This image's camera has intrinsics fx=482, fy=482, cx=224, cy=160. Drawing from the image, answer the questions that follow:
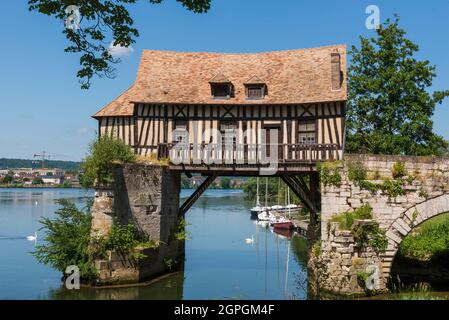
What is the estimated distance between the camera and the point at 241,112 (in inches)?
698

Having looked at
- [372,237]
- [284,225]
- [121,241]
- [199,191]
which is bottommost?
[284,225]

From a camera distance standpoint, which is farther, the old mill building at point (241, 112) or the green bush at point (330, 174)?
the old mill building at point (241, 112)

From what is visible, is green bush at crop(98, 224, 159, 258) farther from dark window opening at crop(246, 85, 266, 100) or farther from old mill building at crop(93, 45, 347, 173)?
dark window opening at crop(246, 85, 266, 100)

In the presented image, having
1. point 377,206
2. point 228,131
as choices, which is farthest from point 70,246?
point 377,206

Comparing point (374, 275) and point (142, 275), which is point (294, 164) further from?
point (142, 275)

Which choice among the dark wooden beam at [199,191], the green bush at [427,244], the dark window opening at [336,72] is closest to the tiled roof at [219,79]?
the dark wooden beam at [199,191]

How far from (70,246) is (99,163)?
2.68m

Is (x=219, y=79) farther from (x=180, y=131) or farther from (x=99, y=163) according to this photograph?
(x=99, y=163)

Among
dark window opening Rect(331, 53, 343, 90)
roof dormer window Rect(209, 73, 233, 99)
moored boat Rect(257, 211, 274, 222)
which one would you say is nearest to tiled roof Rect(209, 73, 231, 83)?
roof dormer window Rect(209, 73, 233, 99)

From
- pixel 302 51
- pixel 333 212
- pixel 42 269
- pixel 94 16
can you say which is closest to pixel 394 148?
pixel 302 51

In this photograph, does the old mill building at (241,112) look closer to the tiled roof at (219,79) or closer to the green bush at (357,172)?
the tiled roof at (219,79)

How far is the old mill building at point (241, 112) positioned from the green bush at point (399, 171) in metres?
2.57

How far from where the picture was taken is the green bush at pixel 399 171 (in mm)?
13430

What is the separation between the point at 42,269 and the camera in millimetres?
17750
